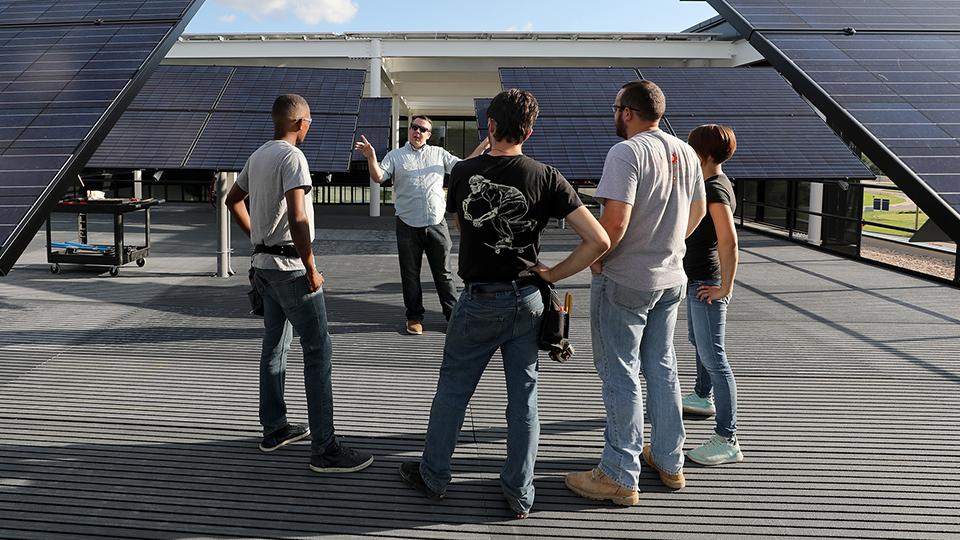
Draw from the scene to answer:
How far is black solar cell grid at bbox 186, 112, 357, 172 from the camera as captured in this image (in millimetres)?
8789

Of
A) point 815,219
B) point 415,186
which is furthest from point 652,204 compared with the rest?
point 815,219

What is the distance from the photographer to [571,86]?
11.5m

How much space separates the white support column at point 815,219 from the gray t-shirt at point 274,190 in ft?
47.4

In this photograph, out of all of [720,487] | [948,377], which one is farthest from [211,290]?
[948,377]

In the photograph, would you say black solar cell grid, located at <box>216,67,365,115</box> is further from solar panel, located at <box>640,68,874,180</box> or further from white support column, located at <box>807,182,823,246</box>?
white support column, located at <box>807,182,823,246</box>

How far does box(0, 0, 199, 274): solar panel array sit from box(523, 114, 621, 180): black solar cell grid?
4390 mm

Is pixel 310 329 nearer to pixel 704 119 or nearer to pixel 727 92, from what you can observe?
pixel 704 119

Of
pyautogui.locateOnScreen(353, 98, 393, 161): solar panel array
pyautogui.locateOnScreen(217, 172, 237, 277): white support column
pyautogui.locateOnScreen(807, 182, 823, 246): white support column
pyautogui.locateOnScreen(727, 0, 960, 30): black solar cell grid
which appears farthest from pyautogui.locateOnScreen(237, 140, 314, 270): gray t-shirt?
pyautogui.locateOnScreen(807, 182, 823, 246): white support column

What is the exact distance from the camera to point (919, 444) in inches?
191

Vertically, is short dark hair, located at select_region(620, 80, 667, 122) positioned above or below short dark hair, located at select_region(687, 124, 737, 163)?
above

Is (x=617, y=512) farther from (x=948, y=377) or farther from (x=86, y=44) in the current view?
(x=86, y=44)

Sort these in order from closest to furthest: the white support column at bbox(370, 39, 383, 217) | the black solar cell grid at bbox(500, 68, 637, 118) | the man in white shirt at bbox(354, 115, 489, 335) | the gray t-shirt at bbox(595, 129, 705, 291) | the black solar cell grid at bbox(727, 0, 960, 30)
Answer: the gray t-shirt at bbox(595, 129, 705, 291), the man in white shirt at bbox(354, 115, 489, 335), the black solar cell grid at bbox(727, 0, 960, 30), the black solar cell grid at bbox(500, 68, 637, 118), the white support column at bbox(370, 39, 383, 217)

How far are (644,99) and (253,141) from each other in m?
6.40

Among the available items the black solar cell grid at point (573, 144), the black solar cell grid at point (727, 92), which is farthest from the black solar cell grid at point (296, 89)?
the black solar cell grid at point (727, 92)
